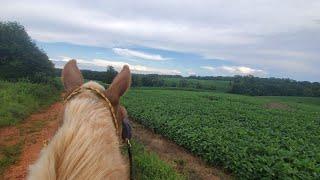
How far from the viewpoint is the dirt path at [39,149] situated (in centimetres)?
786

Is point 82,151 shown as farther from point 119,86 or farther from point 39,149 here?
point 39,149

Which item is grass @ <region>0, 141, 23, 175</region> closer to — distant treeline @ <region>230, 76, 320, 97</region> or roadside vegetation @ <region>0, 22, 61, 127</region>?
roadside vegetation @ <region>0, 22, 61, 127</region>

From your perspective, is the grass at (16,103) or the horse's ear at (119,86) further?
the grass at (16,103)

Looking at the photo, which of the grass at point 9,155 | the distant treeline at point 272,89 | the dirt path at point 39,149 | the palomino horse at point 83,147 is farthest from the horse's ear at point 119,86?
the distant treeline at point 272,89

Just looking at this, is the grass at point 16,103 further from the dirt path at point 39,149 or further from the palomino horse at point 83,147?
the palomino horse at point 83,147

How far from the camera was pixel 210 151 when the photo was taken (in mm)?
11062

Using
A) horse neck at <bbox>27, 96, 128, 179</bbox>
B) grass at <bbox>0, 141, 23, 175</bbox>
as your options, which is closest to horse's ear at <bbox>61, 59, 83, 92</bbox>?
horse neck at <bbox>27, 96, 128, 179</bbox>

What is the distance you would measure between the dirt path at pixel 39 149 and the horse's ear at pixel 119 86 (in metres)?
5.80

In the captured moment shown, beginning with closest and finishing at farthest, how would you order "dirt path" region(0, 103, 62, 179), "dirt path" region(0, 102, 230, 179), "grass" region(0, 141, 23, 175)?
1. "dirt path" region(0, 103, 62, 179)
2. "grass" region(0, 141, 23, 175)
3. "dirt path" region(0, 102, 230, 179)

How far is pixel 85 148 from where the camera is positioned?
1005 mm

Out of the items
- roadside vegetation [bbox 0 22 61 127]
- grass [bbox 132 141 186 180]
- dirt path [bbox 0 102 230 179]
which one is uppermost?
roadside vegetation [bbox 0 22 61 127]

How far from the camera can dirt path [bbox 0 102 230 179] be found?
25.8ft

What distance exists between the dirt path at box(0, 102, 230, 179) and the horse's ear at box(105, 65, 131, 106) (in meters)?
5.80

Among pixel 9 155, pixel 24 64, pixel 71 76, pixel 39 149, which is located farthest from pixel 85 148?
pixel 24 64
